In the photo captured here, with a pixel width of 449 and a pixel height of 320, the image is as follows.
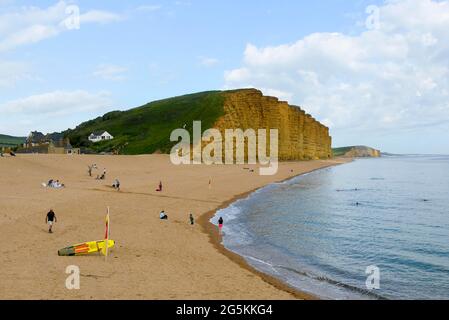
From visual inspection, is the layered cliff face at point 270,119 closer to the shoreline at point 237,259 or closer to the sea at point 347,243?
the sea at point 347,243

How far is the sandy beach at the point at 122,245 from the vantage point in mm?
16500

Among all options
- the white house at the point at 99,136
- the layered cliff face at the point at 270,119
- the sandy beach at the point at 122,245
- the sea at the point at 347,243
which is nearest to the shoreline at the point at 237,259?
the sandy beach at the point at 122,245

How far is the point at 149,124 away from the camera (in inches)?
6043

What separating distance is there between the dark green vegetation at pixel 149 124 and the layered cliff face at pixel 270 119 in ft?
13.1

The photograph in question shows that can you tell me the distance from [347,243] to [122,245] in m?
14.9

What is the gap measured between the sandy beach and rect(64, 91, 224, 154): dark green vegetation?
67961 mm

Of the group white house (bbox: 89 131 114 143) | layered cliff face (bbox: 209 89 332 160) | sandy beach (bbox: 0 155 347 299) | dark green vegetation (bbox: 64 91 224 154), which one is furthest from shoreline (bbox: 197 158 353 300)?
white house (bbox: 89 131 114 143)

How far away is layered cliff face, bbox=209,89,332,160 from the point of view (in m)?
123

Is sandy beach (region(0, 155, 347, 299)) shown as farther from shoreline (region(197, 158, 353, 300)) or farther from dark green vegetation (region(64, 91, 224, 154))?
dark green vegetation (region(64, 91, 224, 154))
